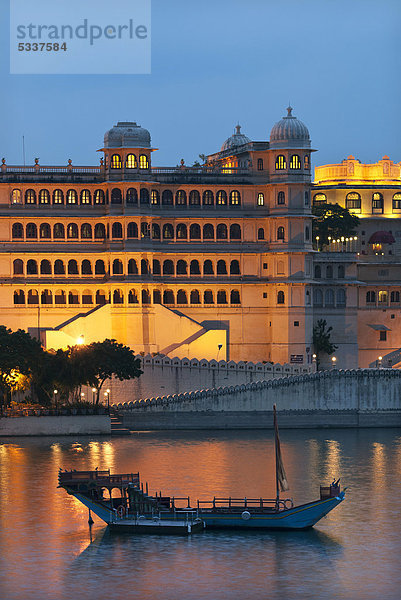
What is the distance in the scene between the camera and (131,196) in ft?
393

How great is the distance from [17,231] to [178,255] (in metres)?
13.2

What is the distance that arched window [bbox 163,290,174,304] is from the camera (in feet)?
401

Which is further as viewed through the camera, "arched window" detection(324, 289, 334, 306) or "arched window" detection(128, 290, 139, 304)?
"arched window" detection(324, 289, 334, 306)

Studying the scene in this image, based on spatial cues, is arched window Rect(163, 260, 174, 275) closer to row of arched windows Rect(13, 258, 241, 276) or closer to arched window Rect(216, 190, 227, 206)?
row of arched windows Rect(13, 258, 241, 276)

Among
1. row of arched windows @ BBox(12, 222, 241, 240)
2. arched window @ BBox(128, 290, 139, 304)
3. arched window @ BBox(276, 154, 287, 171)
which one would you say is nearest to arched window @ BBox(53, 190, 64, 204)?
row of arched windows @ BBox(12, 222, 241, 240)

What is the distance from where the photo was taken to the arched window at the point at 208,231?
405ft

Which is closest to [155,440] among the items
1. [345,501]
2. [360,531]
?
[345,501]

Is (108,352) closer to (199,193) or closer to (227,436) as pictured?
(227,436)

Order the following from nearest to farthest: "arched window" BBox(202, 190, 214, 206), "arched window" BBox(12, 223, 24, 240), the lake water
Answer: the lake water, "arched window" BBox(12, 223, 24, 240), "arched window" BBox(202, 190, 214, 206)

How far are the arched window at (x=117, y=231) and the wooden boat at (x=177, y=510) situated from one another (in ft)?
164

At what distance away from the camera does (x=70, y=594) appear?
6047 centimetres

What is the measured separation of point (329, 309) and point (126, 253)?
61.2 ft

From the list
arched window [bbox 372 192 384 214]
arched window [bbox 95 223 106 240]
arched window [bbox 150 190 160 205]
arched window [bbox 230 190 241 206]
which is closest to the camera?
arched window [bbox 95 223 106 240]

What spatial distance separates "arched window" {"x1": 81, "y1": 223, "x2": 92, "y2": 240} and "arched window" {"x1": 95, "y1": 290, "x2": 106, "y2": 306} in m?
4.61
